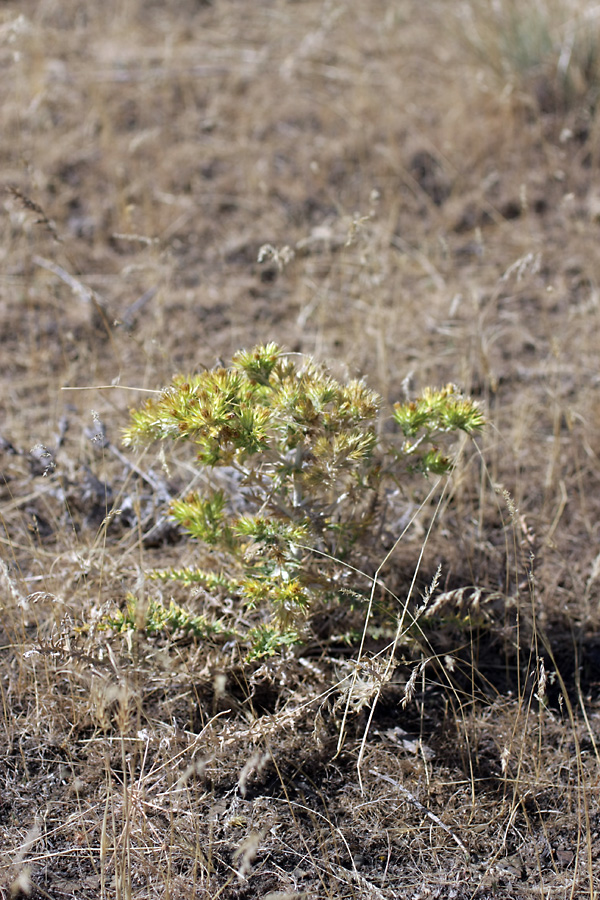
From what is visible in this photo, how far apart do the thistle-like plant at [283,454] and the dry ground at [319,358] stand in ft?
0.70

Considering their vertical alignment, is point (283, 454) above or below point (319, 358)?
above

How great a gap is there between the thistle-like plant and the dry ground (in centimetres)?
21

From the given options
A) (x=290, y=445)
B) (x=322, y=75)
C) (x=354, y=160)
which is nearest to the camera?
(x=290, y=445)

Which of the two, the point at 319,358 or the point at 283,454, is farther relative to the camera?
the point at 319,358

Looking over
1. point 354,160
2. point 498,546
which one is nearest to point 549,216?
point 354,160

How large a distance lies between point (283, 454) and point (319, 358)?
125 centimetres

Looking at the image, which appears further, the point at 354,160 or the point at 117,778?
the point at 354,160

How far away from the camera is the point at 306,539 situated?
207 cm

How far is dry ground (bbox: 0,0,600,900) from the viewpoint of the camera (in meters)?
1.95

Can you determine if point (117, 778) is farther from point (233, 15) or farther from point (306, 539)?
point (233, 15)

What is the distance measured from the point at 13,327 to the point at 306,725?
101 inches

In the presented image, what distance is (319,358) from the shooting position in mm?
3318

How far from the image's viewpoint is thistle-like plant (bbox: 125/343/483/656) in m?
1.93

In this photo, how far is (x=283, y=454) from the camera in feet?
7.04
